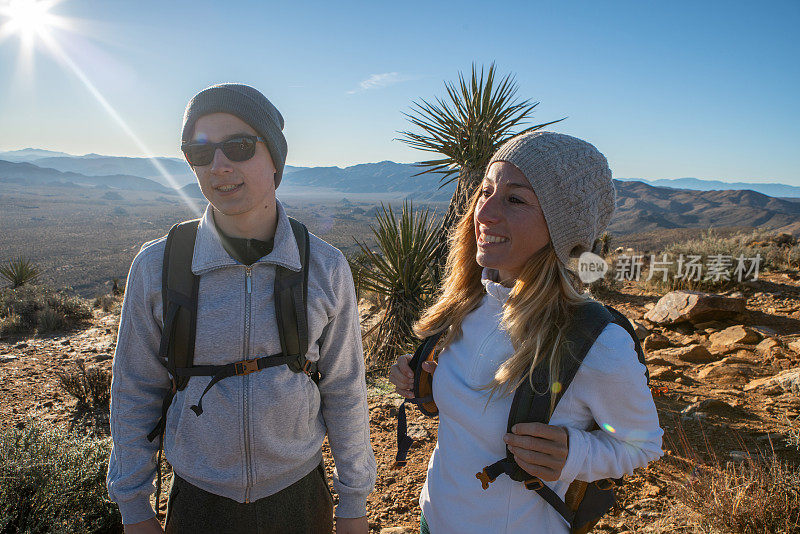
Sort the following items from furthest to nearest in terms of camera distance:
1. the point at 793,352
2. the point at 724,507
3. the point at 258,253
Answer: the point at 793,352
the point at 724,507
the point at 258,253

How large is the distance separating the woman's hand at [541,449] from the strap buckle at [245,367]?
83 centimetres

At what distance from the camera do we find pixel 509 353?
53.1 inches

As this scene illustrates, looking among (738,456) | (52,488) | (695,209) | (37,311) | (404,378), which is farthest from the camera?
(695,209)

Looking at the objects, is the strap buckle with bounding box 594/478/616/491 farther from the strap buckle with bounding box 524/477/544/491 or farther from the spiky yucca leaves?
the spiky yucca leaves

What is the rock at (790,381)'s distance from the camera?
3964 millimetres

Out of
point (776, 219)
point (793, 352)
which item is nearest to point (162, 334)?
point (793, 352)

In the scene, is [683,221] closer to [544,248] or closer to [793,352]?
[793,352]

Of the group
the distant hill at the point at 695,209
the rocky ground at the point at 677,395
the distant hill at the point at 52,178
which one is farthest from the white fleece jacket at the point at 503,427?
the distant hill at the point at 52,178

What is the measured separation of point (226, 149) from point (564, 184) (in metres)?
1.09

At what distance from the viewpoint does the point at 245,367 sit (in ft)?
4.61

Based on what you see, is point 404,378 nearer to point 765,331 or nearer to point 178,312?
point 178,312

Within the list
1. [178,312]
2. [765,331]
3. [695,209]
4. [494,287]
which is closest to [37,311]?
[178,312]

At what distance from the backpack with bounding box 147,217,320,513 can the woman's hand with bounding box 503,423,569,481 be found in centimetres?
75

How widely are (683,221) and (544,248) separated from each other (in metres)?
89.0
